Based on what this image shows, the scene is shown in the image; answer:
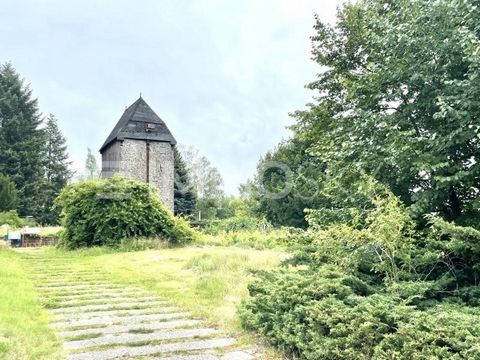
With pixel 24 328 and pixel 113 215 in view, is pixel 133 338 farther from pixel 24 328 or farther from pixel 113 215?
pixel 113 215

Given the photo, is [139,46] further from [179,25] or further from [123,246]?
[123,246]

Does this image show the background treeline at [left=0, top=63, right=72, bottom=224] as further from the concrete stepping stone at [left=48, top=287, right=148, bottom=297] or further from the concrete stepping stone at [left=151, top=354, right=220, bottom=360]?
the concrete stepping stone at [left=151, top=354, right=220, bottom=360]

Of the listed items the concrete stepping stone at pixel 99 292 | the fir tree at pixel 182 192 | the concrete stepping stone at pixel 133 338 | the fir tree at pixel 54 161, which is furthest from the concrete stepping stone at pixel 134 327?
the fir tree at pixel 54 161

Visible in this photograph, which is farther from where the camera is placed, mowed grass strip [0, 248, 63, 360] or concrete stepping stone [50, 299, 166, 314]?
concrete stepping stone [50, 299, 166, 314]

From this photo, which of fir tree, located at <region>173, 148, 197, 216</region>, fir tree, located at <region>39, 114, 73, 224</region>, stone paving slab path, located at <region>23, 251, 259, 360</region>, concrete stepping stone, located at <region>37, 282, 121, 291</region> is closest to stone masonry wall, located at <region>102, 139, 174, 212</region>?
fir tree, located at <region>173, 148, 197, 216</region>

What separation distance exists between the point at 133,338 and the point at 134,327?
0.41m

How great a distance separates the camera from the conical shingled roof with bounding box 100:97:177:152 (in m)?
27.8

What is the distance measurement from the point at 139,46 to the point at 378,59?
17111 mm

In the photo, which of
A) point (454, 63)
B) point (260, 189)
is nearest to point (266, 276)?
point (454, 63)

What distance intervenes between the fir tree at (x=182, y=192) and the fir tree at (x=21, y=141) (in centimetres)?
1137

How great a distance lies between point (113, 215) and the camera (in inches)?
584

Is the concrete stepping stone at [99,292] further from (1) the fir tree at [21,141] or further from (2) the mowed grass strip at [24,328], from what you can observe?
(1) the fir tree at [21,141]

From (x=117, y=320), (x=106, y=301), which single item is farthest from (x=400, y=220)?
(x=106, y=301)

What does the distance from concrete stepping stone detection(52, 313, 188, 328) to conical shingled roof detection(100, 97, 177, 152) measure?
23.8 metres
